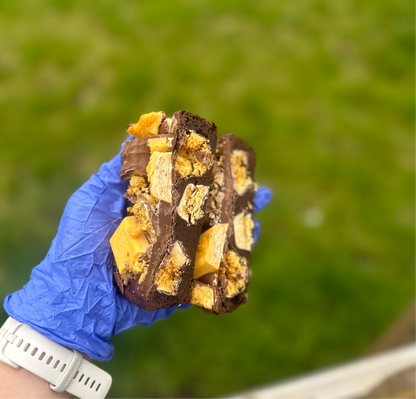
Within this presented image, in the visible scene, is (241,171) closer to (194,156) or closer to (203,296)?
(194,156)

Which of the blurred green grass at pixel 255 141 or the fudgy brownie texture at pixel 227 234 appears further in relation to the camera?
the blurred green grass at pixel 255 141

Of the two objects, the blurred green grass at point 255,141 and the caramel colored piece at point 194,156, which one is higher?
the blurred green grass at point 255,141

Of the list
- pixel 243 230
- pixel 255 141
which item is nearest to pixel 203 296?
pixel 243 230

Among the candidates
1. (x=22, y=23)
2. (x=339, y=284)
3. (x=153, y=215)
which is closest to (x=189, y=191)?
(x=153, y=215)

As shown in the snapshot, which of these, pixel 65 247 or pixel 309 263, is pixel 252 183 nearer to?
pixel 65 247

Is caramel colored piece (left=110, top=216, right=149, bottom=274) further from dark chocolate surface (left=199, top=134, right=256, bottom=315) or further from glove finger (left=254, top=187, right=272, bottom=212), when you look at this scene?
glove finger (left=254, top=187, right=272, bottom=212)

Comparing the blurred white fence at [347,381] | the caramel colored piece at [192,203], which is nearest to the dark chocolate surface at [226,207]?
the caramel colored piece at [192,203]

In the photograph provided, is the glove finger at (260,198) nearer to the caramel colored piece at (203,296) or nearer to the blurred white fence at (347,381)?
the caramel colored piece at (203,296)
